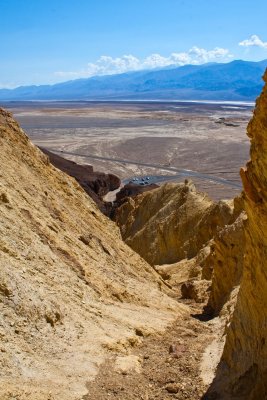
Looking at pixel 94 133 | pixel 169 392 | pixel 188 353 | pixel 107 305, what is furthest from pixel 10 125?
pixel 94 133

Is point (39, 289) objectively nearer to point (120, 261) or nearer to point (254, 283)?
point (254, 283)

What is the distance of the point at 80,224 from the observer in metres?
17.7

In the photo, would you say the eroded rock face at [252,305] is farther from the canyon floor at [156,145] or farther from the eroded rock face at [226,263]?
the canyon floor at [156,145]

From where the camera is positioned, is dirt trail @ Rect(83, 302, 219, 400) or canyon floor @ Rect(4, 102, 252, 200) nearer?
dirt trail @ Rect(83, 302, 219, 400)

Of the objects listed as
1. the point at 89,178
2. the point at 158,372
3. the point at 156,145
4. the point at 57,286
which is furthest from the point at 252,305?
the point at 156,145

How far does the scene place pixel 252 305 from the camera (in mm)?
10211

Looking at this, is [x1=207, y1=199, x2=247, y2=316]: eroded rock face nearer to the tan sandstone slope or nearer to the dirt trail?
the tan sandstone slope

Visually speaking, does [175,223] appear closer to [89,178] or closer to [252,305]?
[252,305]

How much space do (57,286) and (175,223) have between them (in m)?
17.1

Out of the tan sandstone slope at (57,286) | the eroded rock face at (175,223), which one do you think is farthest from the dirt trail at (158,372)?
the eroded rock face at (175,223)

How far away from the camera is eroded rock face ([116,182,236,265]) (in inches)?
1042

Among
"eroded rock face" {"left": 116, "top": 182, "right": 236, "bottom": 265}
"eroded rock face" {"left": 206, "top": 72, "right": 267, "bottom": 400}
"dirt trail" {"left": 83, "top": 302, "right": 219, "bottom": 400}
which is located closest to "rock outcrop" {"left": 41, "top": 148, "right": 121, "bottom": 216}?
"eroded rock face" {"left": 116, "top": 182, "right": 236, "bottom": 265}

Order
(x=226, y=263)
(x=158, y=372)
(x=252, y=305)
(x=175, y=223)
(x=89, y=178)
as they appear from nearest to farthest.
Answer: (x=252, y=305) < (x=158, y=372) < (x=226, y=263) < (x=175, y=223) < (x=89, y=178)

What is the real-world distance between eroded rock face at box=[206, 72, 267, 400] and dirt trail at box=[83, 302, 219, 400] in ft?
1.97
